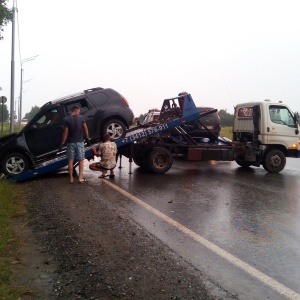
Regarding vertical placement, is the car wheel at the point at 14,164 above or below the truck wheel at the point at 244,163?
above

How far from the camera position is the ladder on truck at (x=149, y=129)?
1116 centimetres

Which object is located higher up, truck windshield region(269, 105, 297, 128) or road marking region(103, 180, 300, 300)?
truck windshield region(269, 105, 297, 128)

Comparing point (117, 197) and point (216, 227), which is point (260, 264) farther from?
point (117, 197)

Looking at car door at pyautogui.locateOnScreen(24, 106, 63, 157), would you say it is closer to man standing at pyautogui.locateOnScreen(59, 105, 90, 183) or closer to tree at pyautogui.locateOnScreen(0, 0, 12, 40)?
man standing at pyautogui.locateOnScreen(59, 105, 90, 183)

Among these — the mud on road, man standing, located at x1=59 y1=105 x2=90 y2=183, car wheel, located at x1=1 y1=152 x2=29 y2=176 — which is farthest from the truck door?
the mud on road

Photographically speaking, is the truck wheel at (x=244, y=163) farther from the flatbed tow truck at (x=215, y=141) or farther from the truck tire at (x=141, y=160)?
the truck tire at (x=141, y=160)

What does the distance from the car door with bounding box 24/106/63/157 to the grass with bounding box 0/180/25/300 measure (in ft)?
4.69

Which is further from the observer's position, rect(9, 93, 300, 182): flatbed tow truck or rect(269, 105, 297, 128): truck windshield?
rect(269, 105, 297, 128): truck windshield

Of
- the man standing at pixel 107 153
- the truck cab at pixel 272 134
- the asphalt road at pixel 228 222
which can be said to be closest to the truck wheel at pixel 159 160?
the asphalt road at pixel 228 222

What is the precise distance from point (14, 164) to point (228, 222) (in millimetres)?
6352

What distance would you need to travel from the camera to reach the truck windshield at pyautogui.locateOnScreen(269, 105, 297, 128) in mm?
13734

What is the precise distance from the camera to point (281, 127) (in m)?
13.8

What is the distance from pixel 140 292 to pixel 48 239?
6.92 feet

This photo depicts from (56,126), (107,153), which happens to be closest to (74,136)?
(107,153)
